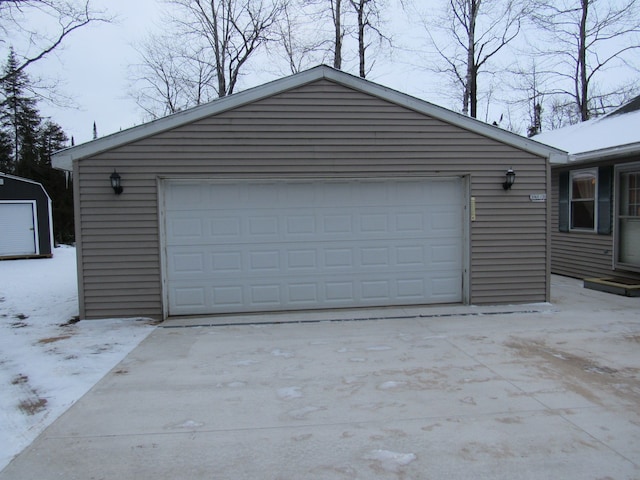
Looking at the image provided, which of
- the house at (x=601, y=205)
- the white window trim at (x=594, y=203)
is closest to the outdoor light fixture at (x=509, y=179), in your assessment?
the house at (x=601, y=205)

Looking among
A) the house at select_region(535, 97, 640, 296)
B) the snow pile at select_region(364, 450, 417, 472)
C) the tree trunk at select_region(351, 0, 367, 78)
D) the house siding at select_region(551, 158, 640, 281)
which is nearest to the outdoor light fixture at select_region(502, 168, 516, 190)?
the house at select_region(535, 97, 640, 296)

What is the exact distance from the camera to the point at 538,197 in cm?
710

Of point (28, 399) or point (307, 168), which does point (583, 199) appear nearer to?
point (307, 168)

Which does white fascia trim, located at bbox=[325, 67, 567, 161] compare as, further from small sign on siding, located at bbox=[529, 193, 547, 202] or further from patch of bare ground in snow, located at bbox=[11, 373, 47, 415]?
patch of bare ground in snow, located at bbox=[11, 373, 47, 415]

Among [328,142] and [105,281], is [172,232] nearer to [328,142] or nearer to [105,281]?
[105,281]

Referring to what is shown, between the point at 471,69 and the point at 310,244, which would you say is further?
the point at 471,69

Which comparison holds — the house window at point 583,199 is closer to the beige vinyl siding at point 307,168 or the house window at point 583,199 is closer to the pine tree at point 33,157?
the beige vinyl siding at point 307,168

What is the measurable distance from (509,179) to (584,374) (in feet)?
11.4

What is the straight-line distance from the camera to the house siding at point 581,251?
28.5ft

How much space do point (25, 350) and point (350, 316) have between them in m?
4.03

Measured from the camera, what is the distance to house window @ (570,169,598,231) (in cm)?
905

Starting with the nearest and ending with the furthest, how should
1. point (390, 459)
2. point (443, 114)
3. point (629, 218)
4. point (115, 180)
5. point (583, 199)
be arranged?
1. point (390, 459)
2. point (115, 180)
3. point (443, 114)
4. point (629, 218)
5. point (583, 199)

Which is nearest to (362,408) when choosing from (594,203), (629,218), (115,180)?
(115,180)

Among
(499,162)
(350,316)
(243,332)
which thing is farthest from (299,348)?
(499,162)
